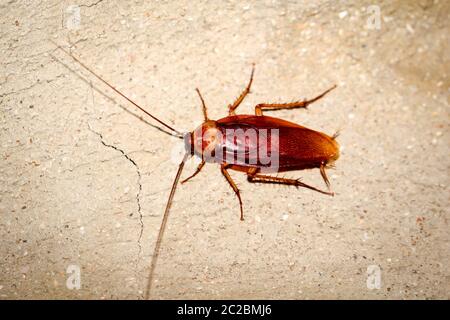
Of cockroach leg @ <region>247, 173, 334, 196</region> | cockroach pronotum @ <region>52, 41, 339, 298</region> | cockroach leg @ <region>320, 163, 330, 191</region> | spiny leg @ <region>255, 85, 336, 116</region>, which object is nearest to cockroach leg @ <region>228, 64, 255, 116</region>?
cockroach pronotum @ <region>52, 41, 339, 298</region>

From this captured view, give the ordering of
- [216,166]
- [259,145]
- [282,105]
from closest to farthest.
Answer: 1. [259,145]
2. [282,105]
3. [216,166]

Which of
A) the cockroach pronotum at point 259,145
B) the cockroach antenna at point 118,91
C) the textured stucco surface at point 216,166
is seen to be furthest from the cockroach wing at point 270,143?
the cockroach antenna at point 118,91

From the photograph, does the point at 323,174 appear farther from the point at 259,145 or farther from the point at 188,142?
the point at 188,142

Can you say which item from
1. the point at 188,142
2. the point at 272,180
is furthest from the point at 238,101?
the point at 272,180

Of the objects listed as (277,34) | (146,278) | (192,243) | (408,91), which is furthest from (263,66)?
(146,278)

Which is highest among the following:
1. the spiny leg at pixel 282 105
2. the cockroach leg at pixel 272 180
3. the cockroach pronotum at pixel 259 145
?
the spiny leg at pixel 282 105

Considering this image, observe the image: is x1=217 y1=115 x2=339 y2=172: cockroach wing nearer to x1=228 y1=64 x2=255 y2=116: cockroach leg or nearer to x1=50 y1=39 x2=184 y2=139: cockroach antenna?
x1=228 y1=64 x2=255 y2=116: cockroach leg

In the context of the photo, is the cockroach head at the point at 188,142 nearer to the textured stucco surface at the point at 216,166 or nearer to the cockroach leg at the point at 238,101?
the textured stucco surface at the point at 216,166
